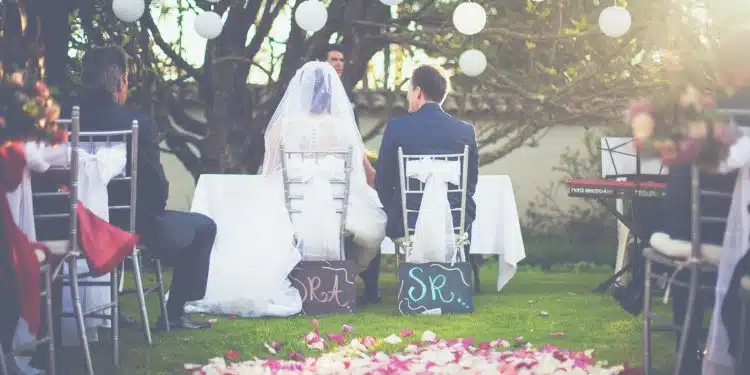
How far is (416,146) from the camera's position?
598 cm

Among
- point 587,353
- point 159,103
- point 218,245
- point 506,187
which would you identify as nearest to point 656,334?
point 587,353

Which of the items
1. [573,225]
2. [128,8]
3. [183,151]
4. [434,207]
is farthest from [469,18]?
[573,225]

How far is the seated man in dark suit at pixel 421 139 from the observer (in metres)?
5.98

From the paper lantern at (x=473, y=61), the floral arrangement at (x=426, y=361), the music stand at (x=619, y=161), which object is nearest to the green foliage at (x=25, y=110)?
the floral arrangement at (x=426, y=361)

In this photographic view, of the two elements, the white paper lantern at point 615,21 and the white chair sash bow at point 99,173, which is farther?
the white paper lantern at point 615,21

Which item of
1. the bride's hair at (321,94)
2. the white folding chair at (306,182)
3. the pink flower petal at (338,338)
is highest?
the bride's hair at (321,94)

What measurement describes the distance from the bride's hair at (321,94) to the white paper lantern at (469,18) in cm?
103

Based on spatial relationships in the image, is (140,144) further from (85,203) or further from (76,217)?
(76,217)

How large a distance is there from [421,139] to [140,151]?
1.73m

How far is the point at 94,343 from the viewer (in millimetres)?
5023

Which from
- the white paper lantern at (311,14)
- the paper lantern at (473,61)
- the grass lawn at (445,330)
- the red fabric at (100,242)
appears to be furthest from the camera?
the paper lantern at (473,61)

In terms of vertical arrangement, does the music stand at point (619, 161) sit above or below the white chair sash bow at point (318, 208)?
above

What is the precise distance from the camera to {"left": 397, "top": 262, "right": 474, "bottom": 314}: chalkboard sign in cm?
593

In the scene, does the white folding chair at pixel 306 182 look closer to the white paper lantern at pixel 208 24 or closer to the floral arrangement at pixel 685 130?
the white paper lantern at pixel 208 24
